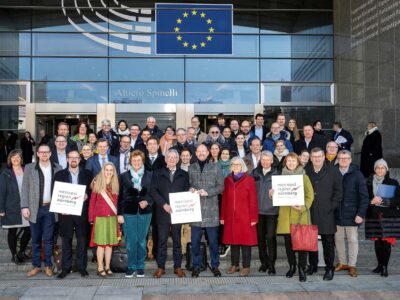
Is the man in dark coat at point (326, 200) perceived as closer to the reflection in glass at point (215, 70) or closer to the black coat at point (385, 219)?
the black coat at point (385, 219)

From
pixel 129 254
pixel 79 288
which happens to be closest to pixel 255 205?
pixel 129 254

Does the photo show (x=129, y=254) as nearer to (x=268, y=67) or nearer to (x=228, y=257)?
(x=228, y=257)

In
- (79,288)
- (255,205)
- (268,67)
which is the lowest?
(79,288)

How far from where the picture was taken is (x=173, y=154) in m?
7.94

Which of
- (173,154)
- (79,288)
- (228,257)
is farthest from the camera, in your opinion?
(228,257)

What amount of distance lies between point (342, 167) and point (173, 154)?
8.80 feet

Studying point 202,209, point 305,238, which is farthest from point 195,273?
point 305,238

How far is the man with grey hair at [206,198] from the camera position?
8008 mm

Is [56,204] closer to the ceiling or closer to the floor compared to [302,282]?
closer to the ceiling

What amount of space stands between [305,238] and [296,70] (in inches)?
507

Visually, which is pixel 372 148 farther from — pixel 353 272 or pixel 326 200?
pixel 326 200

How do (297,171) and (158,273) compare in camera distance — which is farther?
(158,273)

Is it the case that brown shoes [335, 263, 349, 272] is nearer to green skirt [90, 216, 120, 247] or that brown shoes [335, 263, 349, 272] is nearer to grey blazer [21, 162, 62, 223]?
green skirt [90, 216, 120, 247]

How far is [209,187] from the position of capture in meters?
8.00
